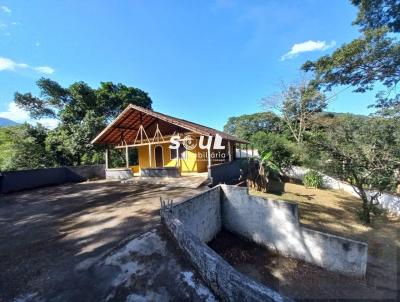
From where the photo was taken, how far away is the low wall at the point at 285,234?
621 cm

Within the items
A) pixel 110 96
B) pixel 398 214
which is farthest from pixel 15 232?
pixel 110 96

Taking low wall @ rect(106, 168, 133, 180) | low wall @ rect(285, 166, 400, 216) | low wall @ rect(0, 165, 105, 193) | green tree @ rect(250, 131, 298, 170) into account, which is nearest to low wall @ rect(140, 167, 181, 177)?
low wall @ rect(106, 168, 133, 180)

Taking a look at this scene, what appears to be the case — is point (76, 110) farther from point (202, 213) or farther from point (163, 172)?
point (202, 213)

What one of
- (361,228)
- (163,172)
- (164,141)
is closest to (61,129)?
(164,141)

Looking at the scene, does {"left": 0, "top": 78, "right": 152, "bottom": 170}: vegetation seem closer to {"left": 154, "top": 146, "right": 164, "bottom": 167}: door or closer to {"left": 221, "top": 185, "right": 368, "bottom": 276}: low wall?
{"left": 154, "top": 146, "right": 164, "bottom": 167}: door

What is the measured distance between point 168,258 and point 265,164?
1123 cm

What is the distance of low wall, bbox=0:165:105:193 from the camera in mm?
11094

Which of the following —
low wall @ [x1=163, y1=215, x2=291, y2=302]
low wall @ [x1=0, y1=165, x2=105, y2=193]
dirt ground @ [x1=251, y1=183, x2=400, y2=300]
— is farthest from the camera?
low wall @ [x1=0, y1=165, x2=105, y2=193]

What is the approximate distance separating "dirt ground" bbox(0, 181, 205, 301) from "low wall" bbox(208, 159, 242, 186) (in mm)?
1847

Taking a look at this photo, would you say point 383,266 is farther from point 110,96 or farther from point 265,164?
point 110,96

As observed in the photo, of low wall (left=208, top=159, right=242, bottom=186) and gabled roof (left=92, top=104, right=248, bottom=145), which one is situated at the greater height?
gabled roof (left=92, top=104, right=248, bottom=145)

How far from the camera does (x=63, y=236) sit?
16.7ft

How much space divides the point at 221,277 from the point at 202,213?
4300 mm

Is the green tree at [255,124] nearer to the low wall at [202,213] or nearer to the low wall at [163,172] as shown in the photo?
the low wall at [163,172]
